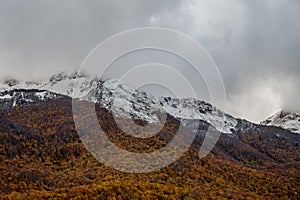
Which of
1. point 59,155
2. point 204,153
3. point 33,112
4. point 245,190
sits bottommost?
point 245,190

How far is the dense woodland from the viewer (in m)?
95.9

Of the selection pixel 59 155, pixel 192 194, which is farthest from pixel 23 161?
pixel 192 194

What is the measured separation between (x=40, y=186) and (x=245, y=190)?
66.4 m

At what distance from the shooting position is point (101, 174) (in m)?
111

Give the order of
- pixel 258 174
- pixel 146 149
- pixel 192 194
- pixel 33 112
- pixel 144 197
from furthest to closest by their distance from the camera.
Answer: pixel 33 112
pixel 258 174
pixel 146 149
pixel 192 194
pixel 144 197

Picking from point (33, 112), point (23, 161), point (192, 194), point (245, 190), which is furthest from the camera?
point (33, 112)

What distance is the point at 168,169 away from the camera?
123m

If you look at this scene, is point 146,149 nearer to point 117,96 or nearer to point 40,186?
point 40,186

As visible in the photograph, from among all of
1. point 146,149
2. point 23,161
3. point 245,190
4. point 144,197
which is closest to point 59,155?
point 23,161

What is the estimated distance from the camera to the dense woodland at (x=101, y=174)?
95.9 metres

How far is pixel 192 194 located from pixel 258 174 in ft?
172

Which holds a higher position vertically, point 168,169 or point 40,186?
point 168,169

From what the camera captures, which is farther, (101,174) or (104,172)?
(104,172)

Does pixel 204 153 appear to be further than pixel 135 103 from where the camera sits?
No
